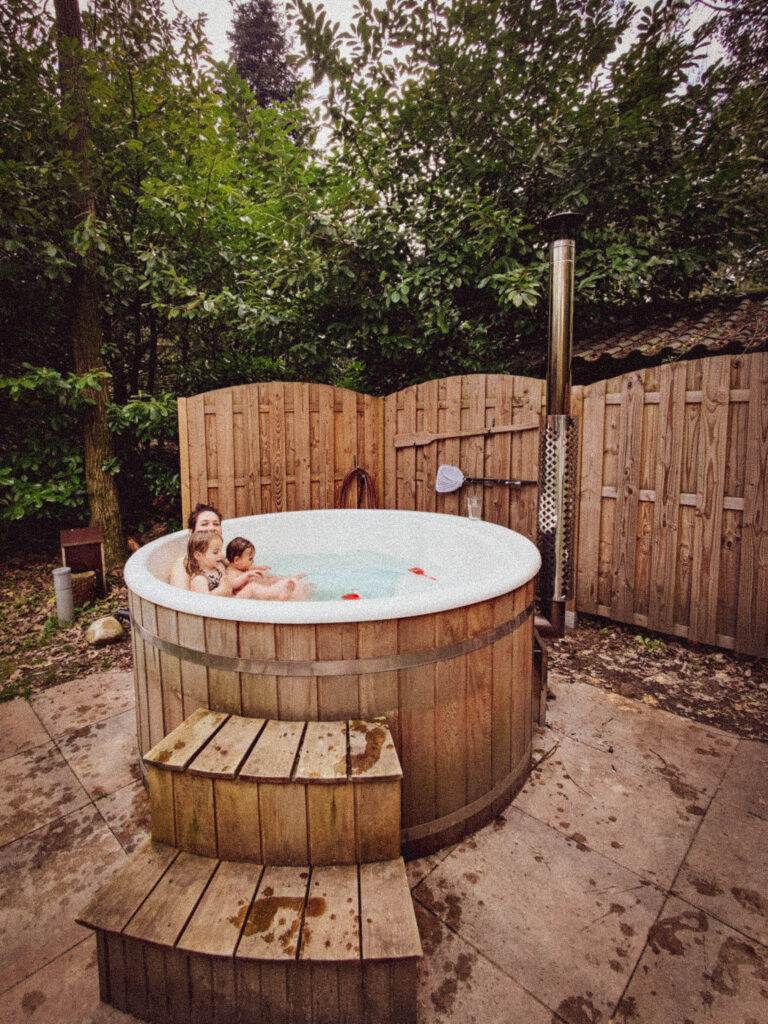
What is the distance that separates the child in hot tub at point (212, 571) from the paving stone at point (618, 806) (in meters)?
1.59

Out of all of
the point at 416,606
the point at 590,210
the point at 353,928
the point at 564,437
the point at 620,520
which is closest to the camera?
the point at 353,928

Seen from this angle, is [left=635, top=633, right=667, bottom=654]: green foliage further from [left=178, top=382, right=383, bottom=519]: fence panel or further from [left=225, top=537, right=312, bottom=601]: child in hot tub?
[left=178, top=382, right=383, bottom=519]: fence panel

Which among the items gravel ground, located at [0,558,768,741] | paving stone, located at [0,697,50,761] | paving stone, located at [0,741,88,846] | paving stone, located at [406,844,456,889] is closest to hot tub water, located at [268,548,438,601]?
gravel ground, located at [0,558,768,741]

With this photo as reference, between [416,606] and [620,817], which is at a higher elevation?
[416,606]

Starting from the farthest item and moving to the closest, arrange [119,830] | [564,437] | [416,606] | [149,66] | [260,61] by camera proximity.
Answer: [260,61] < [149,66] < [564,437] < [119,830] < [416,606]

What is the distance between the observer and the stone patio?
1.23m

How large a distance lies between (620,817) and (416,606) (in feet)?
3.80

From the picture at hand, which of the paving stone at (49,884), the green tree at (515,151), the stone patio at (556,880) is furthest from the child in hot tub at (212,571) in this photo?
the green tree at (515,151)

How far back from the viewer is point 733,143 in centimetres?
434

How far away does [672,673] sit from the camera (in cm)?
285

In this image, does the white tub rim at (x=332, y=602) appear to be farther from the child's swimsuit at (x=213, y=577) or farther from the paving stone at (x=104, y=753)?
the paving stone at (x=104, y=753)

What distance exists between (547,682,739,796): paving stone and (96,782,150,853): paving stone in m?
1.80

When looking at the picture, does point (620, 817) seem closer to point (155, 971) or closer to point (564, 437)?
point (155, 971)

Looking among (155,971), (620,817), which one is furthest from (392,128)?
(155,971)
